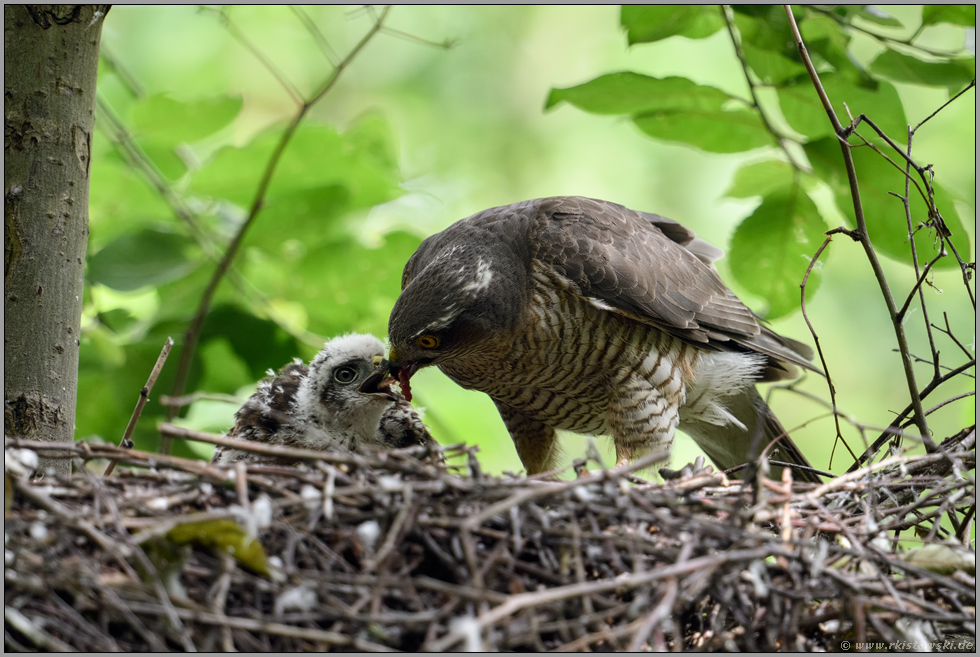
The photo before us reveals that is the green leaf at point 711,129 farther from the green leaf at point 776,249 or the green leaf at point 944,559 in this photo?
the green leaf at point 944,559

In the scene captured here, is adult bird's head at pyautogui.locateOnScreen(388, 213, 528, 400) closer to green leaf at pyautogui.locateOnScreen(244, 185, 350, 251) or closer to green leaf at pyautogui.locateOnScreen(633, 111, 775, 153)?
green leaf at pyautogui.locateOnScreen(244, 185, 350, 251)

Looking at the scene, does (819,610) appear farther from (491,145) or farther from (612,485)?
(491,145)

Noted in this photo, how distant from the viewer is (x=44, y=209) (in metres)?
2.76

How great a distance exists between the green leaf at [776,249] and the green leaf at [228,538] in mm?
2746

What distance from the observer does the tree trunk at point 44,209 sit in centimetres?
270

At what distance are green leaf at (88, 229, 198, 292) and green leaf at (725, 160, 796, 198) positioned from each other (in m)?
2.78

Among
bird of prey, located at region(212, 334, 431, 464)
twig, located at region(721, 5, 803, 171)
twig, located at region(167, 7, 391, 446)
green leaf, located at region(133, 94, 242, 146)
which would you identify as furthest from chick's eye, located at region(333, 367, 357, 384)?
twig, located at region(721, 5, 803, 171)

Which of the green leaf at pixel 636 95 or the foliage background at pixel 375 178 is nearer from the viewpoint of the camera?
the green leaf at pixel 636 95

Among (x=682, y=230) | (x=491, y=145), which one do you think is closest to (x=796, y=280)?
(x=682, y=230)

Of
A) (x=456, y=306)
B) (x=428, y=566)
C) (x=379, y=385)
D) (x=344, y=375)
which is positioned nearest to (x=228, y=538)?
(x=428, y=566)

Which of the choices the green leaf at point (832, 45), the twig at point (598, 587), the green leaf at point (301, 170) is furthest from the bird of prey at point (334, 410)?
the green leaf at point (832, 45)

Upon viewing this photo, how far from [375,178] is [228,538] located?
2511 mm

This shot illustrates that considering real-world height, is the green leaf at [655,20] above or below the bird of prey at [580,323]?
above

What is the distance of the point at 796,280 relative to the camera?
385 cm
